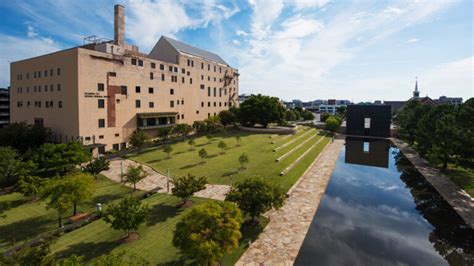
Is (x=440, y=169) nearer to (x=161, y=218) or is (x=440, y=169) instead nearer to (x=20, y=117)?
(x=161, y=218)

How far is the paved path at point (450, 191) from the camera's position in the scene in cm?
2083

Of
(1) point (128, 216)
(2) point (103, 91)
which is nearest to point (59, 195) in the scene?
(1) point (128, 216)

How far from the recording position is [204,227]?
40.6 feet

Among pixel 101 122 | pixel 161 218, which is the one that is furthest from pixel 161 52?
pixel 161 218

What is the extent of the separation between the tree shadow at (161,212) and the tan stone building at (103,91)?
2150cm

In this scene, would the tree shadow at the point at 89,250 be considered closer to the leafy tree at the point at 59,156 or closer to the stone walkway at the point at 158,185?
the stone walkway at the point at 158,185

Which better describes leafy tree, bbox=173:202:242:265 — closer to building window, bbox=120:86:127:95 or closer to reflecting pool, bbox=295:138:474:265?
reflecting pool, bbox=295:138:474:265

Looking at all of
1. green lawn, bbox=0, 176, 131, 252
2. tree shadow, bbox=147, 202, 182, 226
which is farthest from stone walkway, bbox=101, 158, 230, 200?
tree shadow, bbox=147, 202, 182, 226

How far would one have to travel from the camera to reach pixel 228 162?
3484 cm

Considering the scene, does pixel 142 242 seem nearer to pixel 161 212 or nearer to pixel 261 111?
pixel 161 212

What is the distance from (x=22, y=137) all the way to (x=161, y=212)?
27.6 m

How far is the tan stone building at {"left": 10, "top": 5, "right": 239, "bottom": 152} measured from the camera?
120 feet

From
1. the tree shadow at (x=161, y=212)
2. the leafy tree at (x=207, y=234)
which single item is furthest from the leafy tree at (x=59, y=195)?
the leafy tree at (x=207, y=234)

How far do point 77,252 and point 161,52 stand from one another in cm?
5177
